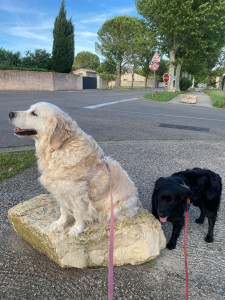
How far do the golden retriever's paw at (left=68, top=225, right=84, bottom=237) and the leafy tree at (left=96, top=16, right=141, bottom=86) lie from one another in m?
57.9

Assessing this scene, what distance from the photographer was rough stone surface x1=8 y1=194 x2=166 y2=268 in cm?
228

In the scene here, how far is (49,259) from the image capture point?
2.40 meters

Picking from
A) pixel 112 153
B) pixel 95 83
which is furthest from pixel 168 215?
pixel 95 83

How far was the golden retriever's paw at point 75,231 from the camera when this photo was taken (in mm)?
2480

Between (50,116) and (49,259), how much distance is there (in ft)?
5.19

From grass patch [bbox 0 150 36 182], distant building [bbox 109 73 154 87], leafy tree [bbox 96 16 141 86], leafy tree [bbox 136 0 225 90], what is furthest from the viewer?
distant building [bbox 109 73 154 87]

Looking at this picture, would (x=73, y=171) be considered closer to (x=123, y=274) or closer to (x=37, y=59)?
(x=123, y=274)

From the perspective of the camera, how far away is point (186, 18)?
1070 inches

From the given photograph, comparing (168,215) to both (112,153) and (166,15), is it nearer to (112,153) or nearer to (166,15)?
(112,153)

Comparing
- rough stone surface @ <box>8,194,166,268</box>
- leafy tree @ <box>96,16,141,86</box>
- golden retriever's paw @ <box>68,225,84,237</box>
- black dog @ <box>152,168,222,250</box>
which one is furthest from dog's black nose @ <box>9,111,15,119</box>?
leafy tree @ <box>96,16,141,86</box>

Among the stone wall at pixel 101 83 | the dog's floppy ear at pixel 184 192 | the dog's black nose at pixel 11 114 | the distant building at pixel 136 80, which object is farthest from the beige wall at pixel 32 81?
the distant building at pixel 136 80

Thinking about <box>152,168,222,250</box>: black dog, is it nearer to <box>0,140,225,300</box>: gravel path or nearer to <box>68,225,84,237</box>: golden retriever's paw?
<box>0,140,225,300</box>: gravel path

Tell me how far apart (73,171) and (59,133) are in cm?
44

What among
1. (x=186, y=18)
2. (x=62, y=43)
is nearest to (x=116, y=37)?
(x=62, y=43)
